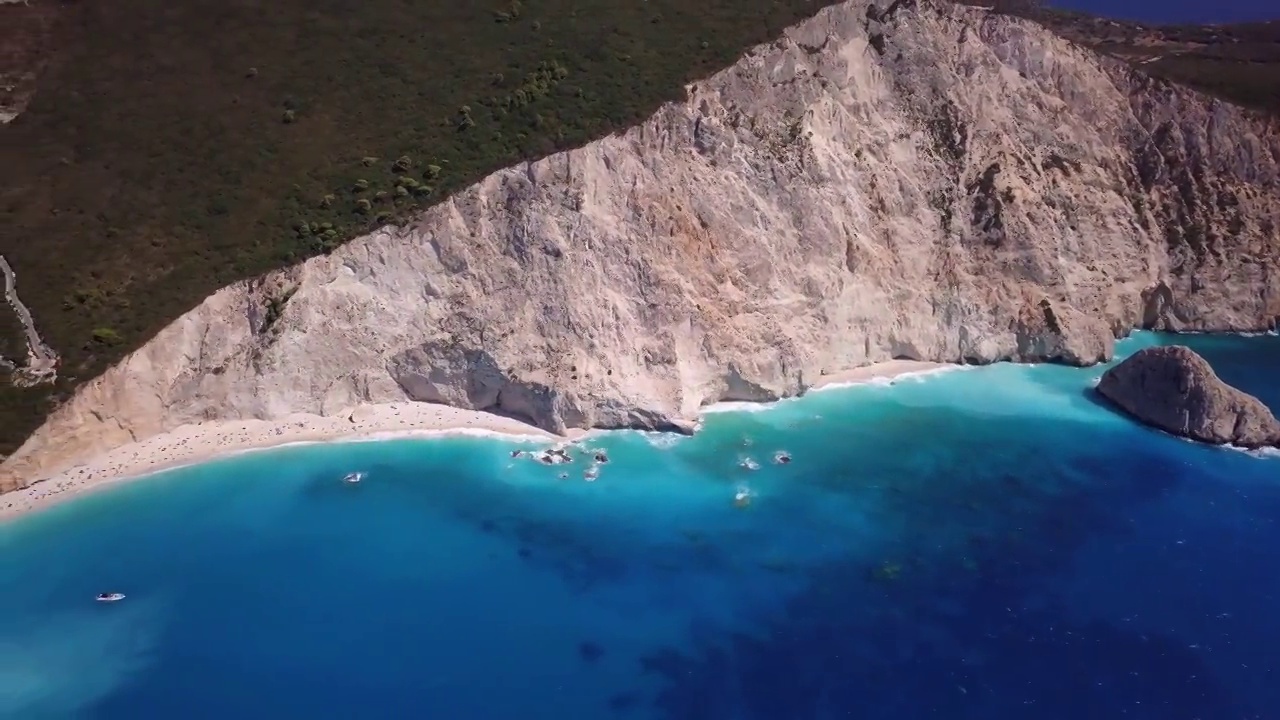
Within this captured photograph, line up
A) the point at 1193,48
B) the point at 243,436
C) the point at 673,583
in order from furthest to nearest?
1. the point at 1193,48
2. the point at 243,436
3. the point at 673,583

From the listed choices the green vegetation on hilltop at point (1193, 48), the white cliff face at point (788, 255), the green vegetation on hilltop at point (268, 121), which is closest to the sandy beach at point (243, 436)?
the white cliff face at point (788, 255)

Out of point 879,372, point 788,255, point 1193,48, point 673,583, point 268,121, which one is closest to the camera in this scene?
point 673,583

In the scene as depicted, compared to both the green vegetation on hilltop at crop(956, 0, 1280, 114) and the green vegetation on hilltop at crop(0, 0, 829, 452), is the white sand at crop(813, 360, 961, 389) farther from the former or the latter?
the green vegetation on hilltop at crop(956, 0, 1280, 114)

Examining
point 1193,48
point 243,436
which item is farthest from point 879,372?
point 1193,48

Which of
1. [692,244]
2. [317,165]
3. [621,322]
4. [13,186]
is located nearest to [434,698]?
[621,322]

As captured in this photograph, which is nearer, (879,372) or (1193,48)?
(879,372)

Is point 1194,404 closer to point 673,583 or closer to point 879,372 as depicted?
point 879,372

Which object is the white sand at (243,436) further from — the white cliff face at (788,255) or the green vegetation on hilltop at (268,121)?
the green vegetation on hilltop at (268,121)

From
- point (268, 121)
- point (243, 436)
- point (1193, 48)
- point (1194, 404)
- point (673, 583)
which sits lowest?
point (673, 583)
